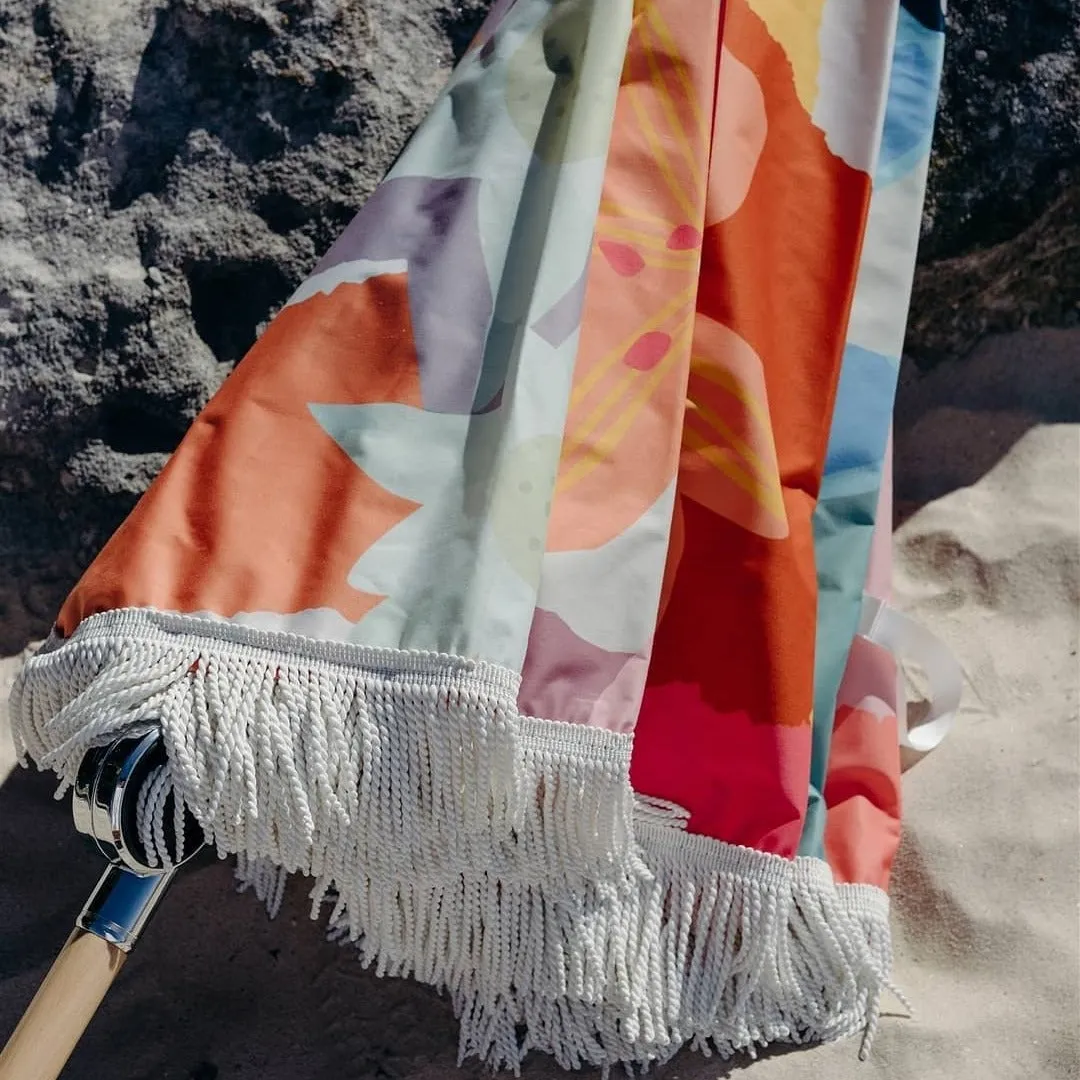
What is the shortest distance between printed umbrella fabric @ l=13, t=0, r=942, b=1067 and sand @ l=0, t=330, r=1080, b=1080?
0.26 ft

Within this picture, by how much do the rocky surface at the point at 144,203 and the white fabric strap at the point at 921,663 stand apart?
0.76m

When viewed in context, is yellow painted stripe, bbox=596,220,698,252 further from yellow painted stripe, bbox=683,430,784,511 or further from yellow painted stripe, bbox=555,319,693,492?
yellow painted stripe, bbox=683,430,784,511

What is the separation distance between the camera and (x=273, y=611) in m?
0.90

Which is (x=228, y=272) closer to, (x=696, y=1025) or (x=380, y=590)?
(x=380, y=590)

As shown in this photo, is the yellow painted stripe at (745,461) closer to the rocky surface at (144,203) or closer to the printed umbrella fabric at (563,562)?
the printed umbrella fabric at (563,562)

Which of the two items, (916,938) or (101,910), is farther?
(916,938)

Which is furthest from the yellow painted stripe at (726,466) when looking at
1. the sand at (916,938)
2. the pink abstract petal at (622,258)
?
the sand at (916,938)

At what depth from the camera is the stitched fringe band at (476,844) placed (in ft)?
2.83

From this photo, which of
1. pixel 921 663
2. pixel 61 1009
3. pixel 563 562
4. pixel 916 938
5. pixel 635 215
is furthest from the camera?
pixel 921 663

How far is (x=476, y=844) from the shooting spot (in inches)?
36.5

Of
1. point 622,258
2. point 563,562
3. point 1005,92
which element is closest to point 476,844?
point 563,562

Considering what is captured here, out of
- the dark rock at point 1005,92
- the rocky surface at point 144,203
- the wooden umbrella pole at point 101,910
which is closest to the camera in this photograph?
the wooden umbrella pole at point 101,910

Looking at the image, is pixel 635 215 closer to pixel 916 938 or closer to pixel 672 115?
pixel 672 115

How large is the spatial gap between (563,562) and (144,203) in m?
0.67
